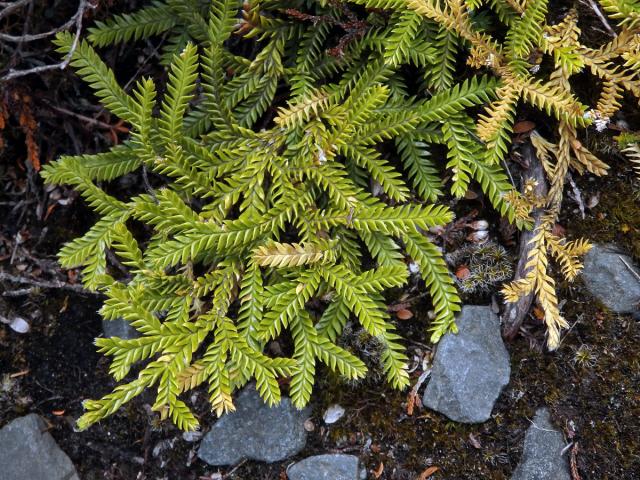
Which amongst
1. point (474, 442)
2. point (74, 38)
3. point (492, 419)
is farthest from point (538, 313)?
point (74, 38)

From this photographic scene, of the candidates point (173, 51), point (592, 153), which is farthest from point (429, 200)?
point (173, 51)

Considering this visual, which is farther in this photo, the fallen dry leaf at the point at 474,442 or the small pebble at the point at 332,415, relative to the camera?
the small pebble at the point at 332,415

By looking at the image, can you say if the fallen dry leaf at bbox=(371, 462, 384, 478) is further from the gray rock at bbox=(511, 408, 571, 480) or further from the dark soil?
the gray rock at bbox=(511, 408, 571, 480)

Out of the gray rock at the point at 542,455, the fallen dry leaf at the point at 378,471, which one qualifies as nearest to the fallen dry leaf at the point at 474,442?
the gray rock at the point at 542,455

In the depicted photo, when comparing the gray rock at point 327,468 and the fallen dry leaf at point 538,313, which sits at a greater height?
the fallen dry leaf at point 538,313

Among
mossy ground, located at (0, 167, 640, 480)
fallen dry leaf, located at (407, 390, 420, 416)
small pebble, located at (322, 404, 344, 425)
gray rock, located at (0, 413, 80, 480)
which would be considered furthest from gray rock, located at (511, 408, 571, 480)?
gray rock, located at (0, 413, 80, 480)

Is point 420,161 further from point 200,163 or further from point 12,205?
point 12,205

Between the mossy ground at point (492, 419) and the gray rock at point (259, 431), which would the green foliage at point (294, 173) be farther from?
the mossy ground at point (492, 419)
